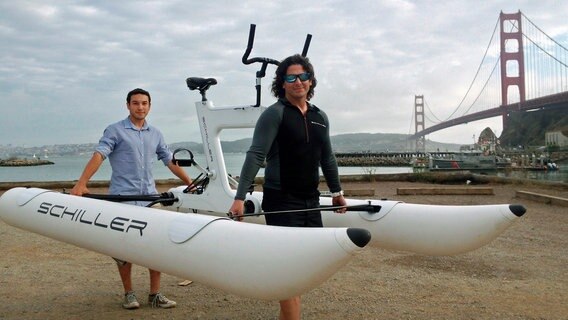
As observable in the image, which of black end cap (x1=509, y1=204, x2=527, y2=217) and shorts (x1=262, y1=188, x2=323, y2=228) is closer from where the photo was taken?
shorts (x1=262, y1=188, x2=323, y2=228)

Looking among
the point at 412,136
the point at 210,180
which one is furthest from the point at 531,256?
the point at 412,136

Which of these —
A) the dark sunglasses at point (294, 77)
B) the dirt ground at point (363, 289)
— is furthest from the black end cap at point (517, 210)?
the dark sunglasses at point (294, 77)

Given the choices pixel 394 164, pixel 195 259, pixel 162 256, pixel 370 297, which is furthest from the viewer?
pixel 394 164

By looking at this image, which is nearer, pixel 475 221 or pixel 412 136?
pixel 475 221

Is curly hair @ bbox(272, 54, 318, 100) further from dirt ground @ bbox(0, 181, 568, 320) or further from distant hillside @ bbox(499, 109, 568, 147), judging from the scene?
distant hillside @ bbox(499, 109, 568, 147)

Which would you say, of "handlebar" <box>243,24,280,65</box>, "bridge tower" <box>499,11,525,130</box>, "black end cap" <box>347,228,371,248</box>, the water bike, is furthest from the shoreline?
"bridge tower" <box>499,11,525,130</box>

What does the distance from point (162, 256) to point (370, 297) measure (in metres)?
1.48

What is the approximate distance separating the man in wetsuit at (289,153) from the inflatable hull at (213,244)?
0.23 m

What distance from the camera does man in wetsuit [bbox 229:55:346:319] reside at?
2.20 m

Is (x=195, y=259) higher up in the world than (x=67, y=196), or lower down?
lower down

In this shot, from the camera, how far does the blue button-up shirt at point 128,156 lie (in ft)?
9.73

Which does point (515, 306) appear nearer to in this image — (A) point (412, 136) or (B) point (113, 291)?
(B) point (113, 291)

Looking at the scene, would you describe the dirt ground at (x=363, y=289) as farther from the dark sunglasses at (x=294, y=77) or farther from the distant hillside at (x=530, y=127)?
the distant hillside at (x=530, y=127)

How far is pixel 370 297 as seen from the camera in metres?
3.17
